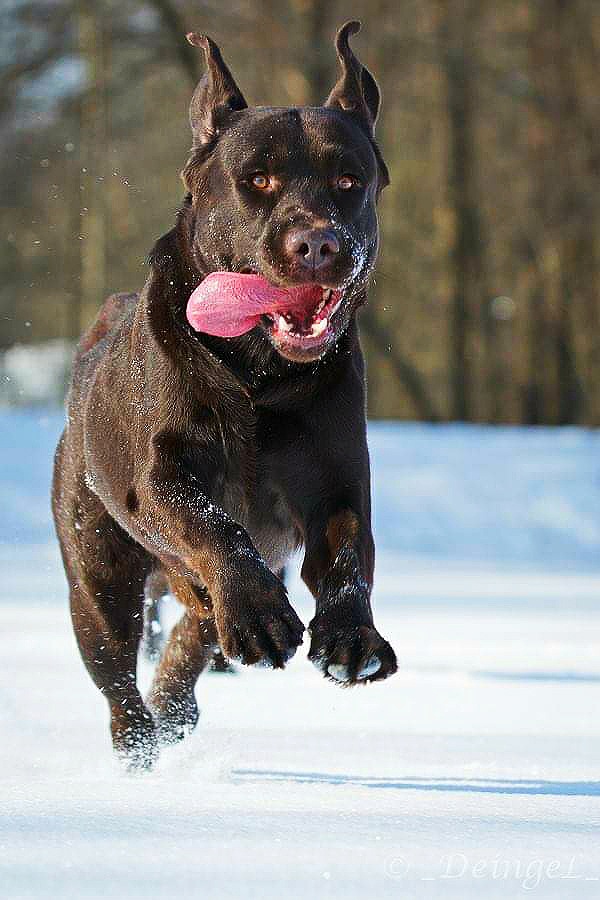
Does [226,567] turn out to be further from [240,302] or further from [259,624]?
[240,302]

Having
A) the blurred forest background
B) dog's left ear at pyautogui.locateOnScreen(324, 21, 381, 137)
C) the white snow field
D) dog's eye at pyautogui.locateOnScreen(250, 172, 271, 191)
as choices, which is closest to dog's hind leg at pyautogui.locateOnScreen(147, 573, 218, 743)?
the white snow field

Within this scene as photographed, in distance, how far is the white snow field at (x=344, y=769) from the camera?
112 inches

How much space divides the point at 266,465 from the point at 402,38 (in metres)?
16.1

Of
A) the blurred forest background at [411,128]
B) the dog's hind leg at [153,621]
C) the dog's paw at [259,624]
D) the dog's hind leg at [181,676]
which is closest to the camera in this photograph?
the dog's paw at [259,624]

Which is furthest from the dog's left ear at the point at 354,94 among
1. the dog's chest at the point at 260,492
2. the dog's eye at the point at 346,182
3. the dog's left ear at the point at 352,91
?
the dog's chest at the point at 260,492

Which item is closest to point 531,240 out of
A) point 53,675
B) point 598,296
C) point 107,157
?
point 598,296

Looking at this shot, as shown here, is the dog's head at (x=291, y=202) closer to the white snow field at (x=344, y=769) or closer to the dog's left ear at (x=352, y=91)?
the dog's left ear at (x=352, y=91)

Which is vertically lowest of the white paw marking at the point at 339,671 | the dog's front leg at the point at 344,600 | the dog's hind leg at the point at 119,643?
the dog's hind leg at the point at 119,643

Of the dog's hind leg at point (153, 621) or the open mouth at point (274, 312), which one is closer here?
the open mouth at point (274, 312)

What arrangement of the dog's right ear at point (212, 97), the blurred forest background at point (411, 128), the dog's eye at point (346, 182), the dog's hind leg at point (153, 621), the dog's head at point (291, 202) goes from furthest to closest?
the blurred forest background at point (411, 128) < the dog's hind leg at point (153, 621) < the dog's right ear at point (212, 97) < the dog's eye at point (346, 182) < the dog's head at point (291, 202)

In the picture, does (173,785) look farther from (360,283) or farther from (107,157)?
(107,157)

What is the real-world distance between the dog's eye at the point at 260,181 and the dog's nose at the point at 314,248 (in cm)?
26

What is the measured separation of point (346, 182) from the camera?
3.86 meters

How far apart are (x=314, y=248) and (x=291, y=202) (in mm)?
201
